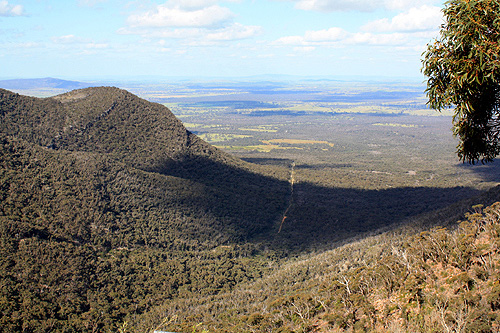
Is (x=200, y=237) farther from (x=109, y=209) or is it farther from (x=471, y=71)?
(x=471, y=71)

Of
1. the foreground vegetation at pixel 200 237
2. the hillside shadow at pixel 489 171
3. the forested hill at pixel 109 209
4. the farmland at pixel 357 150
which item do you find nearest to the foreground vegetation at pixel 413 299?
the foreground vegetation at pixel 200 237

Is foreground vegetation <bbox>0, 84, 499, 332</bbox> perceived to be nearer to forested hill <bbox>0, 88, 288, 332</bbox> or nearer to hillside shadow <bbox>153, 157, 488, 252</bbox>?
forested hill <bbox>0, 88, 288, 332</bbox>

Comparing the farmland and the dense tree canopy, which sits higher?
the dense tree canopy

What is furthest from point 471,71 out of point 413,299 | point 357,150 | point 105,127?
point 357,150

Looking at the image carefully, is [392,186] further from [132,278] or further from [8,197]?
[8,197]

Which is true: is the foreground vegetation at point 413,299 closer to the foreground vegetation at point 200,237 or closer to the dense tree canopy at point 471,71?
the foreground vegetation at point 200,237

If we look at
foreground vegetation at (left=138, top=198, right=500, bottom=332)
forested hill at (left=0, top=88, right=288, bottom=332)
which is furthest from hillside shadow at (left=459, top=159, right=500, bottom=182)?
foreground vegetation at (left=138, top=198, right=500, bottom=332)
